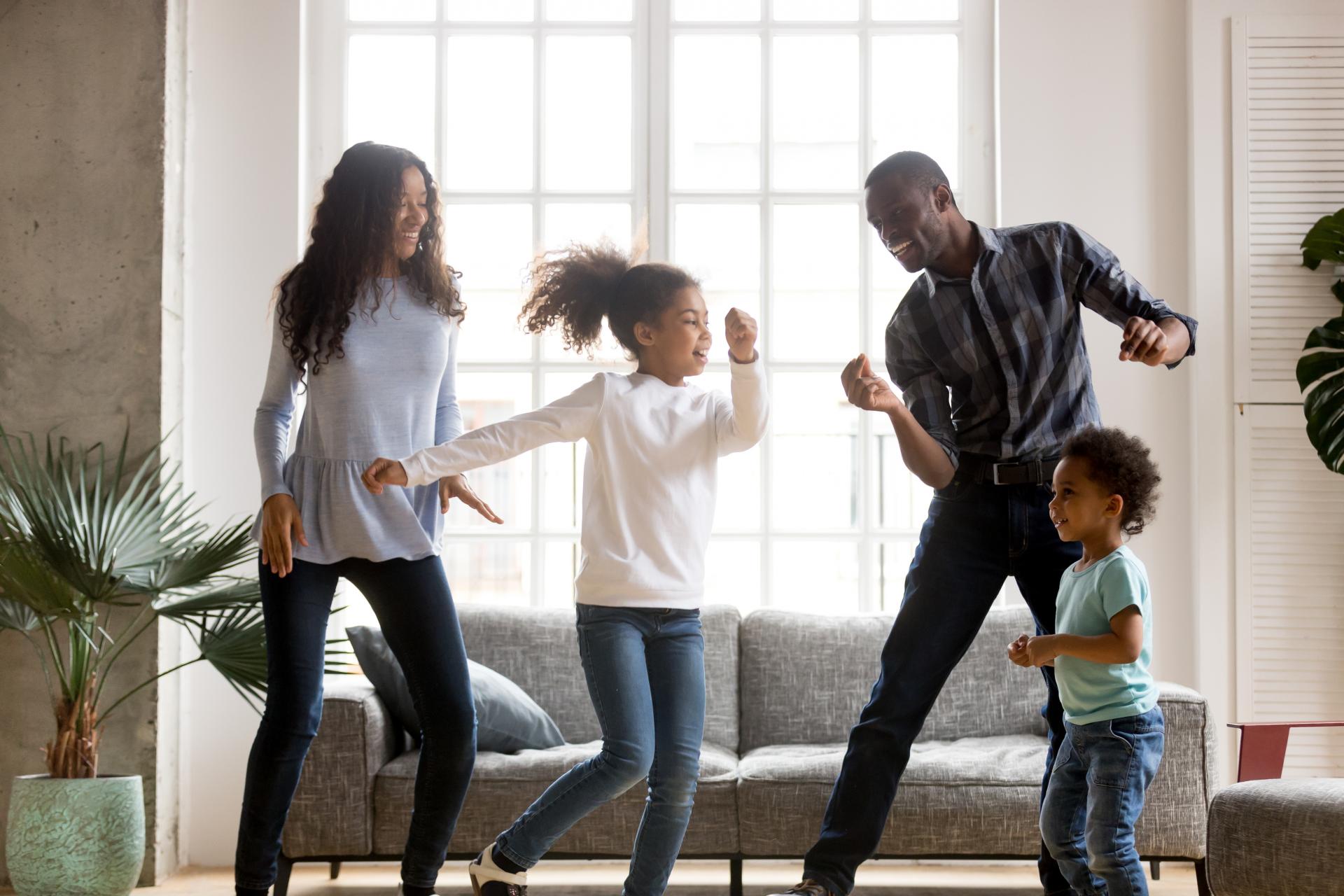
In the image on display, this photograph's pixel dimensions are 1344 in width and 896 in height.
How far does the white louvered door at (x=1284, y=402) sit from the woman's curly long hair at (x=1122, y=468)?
1644 mm

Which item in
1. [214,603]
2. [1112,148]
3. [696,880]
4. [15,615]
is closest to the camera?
[214,603]

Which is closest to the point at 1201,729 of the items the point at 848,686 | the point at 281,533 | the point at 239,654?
the point at 848,686

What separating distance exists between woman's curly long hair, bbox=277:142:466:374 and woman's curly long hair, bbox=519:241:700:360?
0.83ft

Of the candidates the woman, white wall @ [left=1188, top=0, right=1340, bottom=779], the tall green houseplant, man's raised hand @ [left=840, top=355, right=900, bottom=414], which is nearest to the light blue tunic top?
the woman

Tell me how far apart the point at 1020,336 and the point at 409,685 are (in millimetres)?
1228

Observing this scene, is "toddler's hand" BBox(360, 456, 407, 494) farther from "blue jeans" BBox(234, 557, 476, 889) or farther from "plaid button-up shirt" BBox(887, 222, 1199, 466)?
"plaid button-up shirt" BBox(887, 222, 1199, 466)

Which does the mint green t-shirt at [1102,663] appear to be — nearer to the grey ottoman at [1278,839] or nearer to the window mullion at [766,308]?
the grey ottoman at [1278,839]

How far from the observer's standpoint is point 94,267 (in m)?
3.25

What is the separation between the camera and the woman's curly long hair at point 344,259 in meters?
2.15

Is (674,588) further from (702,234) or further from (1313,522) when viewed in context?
(1313,522)

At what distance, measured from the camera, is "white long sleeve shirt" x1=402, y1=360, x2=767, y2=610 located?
2.13 meters

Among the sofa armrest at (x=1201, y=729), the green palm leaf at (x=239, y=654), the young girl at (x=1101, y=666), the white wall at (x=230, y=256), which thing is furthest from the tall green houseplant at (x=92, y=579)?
the sofa armrest at (x=1201, y=729)

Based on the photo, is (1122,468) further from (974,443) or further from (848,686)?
(848,686)

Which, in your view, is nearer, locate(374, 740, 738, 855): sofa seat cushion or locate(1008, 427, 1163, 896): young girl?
locate(1008, 427, 1163, 896): young girl
